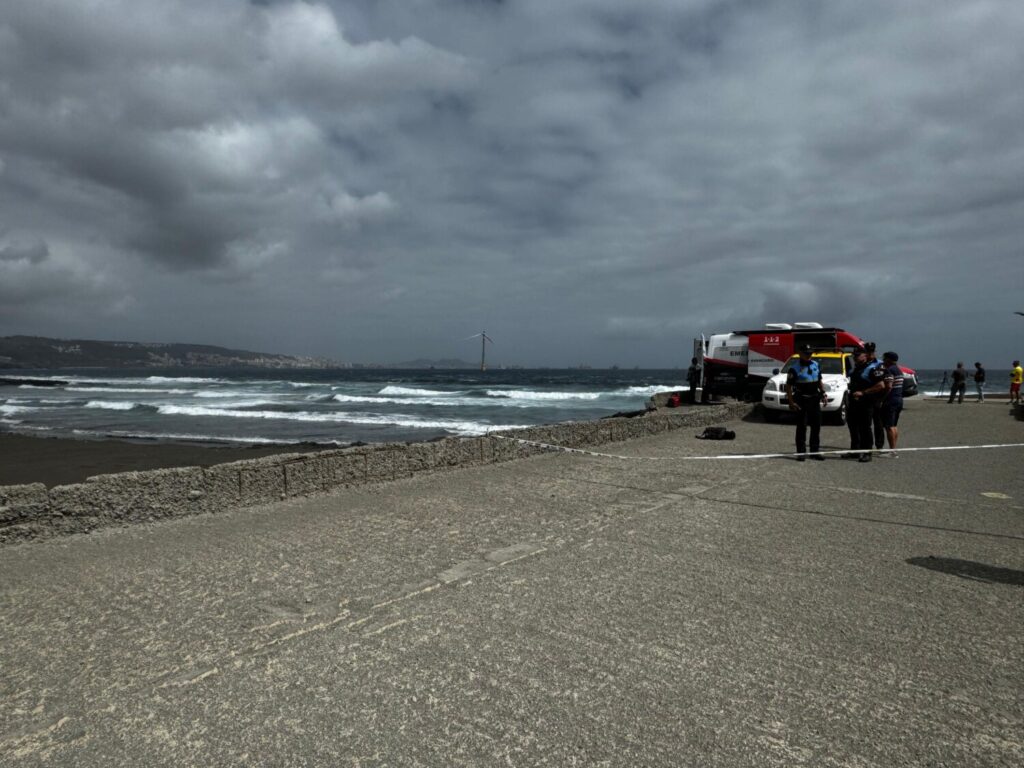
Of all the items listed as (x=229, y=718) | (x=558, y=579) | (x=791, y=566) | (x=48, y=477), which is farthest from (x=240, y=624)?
(x=48, y=477)

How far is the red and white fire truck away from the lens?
1900 centimetres

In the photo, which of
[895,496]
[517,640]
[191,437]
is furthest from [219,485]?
[191,437]

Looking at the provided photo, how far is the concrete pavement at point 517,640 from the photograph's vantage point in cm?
215

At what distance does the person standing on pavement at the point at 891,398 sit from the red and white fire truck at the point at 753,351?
28.7 ft

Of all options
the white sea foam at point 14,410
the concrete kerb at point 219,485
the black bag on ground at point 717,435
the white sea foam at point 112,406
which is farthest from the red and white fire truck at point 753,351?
the white sea foam at point 14,410

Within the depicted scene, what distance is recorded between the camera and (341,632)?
116 inches

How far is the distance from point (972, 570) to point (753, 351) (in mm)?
16750

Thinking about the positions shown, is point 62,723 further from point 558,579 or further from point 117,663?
point 558,579

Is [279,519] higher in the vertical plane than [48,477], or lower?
higher

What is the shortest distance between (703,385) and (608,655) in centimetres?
1857

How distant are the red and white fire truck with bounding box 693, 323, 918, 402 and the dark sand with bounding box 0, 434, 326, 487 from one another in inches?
511

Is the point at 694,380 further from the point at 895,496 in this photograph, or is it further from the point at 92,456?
the point at 92,456

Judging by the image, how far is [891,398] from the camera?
32.0ft

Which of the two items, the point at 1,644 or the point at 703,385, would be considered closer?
the point at 1,644
